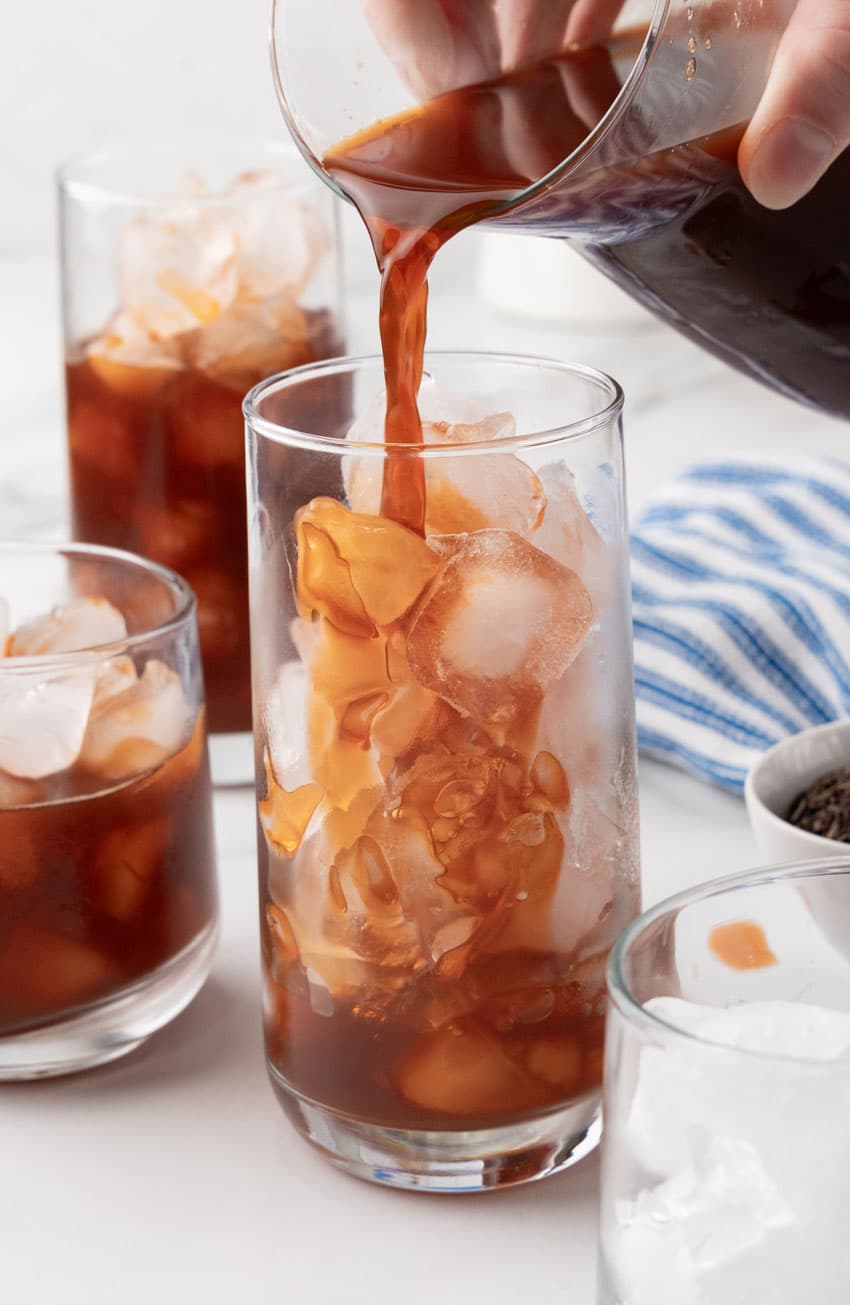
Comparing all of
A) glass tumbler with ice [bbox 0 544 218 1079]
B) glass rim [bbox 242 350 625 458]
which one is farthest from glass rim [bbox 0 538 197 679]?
glass rim [bbox 242 350 625 458]

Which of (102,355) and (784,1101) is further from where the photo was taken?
(102,355)

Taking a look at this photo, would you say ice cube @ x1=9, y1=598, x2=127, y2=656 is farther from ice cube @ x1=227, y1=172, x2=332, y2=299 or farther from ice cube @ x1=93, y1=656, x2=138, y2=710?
ice cube @ x1=227, y1=172, x2=332, y2=299

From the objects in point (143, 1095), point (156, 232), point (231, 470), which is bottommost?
point (143, 1095)

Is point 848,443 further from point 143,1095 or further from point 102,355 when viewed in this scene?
point 143,1095

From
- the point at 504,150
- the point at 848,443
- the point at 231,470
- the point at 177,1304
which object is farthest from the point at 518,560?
the point at 848,443

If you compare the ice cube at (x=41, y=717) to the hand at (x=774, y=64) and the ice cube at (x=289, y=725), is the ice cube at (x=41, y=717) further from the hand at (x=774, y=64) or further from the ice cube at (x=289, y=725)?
the hand at (x=774, y=64)

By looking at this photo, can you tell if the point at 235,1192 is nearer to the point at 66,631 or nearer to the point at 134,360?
the point at 66,631
